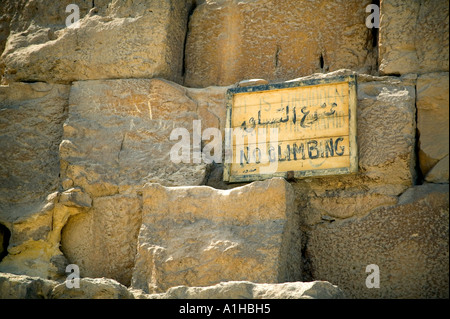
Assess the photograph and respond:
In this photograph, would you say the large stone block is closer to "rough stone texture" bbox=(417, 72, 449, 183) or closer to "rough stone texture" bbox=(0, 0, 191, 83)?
"rough stone texture" bbox=(417, 72, 449, 183)

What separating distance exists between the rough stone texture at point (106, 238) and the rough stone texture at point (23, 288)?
2.00 ft

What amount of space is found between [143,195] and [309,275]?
1.09 meters

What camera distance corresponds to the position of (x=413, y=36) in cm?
448

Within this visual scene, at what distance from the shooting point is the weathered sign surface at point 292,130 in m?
4.37

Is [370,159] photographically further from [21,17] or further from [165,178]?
[21,17]

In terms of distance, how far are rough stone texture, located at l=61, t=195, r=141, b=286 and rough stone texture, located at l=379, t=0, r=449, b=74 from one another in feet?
5.89

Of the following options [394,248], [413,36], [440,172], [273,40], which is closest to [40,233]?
[273,40]

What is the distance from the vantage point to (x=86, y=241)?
459 cm

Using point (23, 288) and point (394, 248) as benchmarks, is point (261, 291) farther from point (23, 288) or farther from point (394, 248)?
point (23, 288)

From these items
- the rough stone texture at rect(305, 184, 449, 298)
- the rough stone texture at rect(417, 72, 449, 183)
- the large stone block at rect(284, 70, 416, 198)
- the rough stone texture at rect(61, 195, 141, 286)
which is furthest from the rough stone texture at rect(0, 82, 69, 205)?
the rough stone texture at rect(417, 72, 449, 183)

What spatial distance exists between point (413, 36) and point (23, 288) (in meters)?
2.67

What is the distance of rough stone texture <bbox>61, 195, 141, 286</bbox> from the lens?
4500 millimetres
